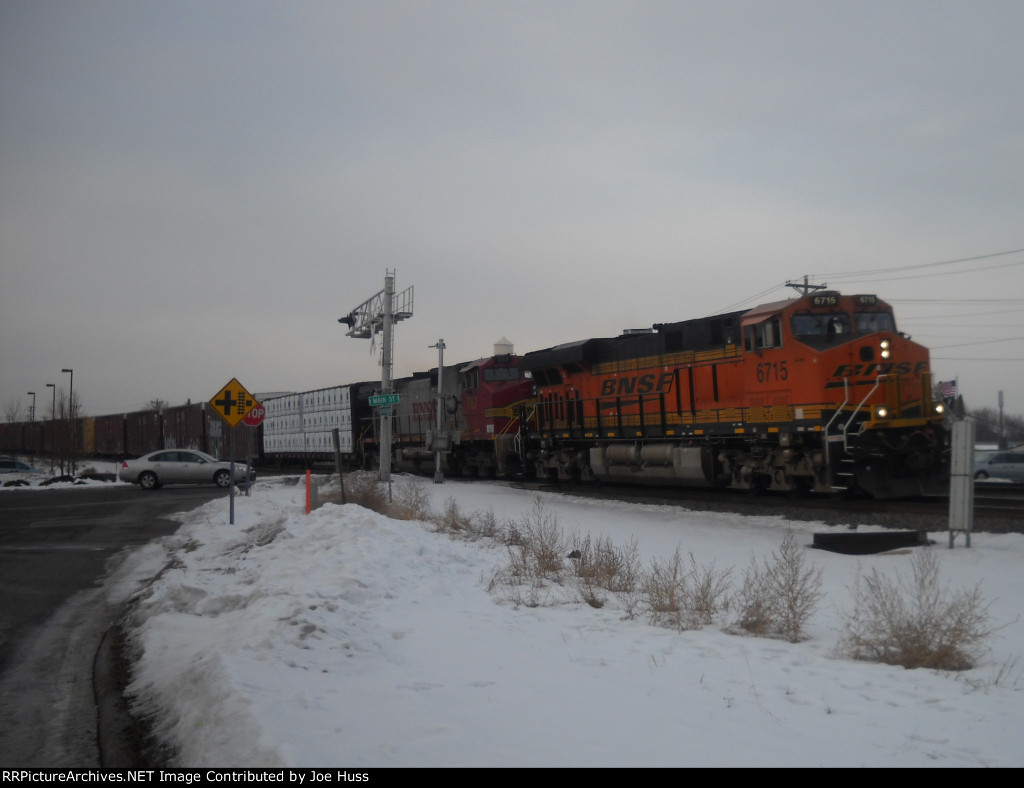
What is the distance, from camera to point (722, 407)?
54.7 feet

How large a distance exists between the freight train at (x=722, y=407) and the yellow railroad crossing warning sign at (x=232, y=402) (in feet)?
6.62

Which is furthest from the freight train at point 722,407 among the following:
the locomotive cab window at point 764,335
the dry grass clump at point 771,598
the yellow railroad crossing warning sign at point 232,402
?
the dry grass clump at point 771,598

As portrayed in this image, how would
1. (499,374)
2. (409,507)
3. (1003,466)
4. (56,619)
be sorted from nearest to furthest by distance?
(56,619) → (409,507) → (1003,466) → (499,374)

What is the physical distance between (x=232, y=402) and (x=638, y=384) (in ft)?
31.1

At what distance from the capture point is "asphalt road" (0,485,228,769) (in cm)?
490

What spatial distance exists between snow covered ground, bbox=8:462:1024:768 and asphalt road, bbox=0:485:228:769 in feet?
1.53

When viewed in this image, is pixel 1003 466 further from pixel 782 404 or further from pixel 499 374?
pixel 499 374

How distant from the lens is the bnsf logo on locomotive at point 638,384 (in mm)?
18517

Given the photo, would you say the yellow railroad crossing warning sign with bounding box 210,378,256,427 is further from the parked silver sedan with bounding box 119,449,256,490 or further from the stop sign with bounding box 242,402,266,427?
the parked silver sedan with bounding box 119,449,256,490

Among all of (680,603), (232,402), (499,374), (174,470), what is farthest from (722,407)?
(174,470)

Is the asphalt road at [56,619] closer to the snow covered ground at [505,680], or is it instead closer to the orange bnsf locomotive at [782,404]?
the snow covered ground at [505,680]

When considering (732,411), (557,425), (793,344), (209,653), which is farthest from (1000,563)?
(557,425)

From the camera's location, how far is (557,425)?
23.0m

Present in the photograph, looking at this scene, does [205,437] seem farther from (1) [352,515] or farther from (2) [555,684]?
(2) [555,684]
